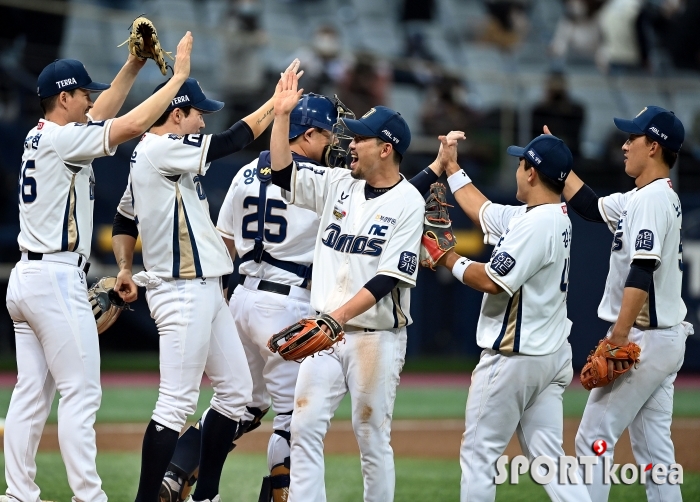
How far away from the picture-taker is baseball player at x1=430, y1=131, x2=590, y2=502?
15.2 feet

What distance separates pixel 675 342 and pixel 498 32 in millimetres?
10831

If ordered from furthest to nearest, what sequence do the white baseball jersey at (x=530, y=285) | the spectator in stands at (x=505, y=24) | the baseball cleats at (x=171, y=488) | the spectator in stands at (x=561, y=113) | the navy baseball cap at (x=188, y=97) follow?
the spectator in stands at (x=505, y=24)
the spectator in stands at (x=561, y=113)
the baseball cleats at (x=171, y=488)
the navy baseball cap at (x=188, y=97)
the white baseball jersey at (x=530, y=285)

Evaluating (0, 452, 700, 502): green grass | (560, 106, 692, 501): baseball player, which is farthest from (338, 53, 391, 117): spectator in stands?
(560, 106, 692, 501): baseball player

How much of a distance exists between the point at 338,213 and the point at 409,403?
6.04 metres

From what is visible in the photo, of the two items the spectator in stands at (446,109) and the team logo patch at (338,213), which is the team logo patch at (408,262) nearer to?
the team logo patch at (338,213)

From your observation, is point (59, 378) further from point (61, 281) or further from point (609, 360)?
point (609, 360)

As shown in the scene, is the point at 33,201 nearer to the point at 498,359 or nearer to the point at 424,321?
the point at 498,359

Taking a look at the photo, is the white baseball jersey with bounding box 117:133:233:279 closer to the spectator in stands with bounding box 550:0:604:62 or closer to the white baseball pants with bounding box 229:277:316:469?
the white baseball pants with bounding box 229:277:316:469

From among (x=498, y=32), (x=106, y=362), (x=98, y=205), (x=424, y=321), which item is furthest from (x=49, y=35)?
(x=498, y=32)

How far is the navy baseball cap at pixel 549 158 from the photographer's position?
4758 millimetres

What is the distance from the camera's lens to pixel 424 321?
1223 cm

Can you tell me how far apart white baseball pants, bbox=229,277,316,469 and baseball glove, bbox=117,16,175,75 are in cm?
140

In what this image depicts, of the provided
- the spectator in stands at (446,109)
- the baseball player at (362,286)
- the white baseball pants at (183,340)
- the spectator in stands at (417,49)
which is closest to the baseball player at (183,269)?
the white baseball pants at (183,340)

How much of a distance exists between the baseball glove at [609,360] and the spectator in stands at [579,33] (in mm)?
9796
